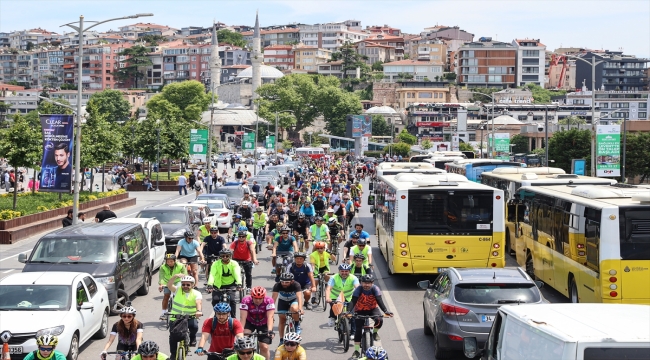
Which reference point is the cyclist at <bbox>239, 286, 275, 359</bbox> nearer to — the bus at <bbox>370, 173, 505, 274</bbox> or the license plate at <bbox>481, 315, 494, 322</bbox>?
the license plate at <bbox>481, 315, 494, 322</bbox>

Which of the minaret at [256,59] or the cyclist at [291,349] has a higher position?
the minaret at [256,59]

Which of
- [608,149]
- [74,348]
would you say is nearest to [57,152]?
[74,348]

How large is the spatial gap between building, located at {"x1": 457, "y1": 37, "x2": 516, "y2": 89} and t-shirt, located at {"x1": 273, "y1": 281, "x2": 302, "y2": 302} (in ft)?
613

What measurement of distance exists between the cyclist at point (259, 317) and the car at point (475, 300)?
264cm

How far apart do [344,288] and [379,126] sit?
6181 inches

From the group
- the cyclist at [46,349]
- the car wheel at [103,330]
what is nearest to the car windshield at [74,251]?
the car wheel at [103,330]

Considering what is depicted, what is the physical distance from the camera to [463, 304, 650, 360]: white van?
640 centimetres

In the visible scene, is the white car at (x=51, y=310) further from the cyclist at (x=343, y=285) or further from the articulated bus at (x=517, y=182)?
the articulated bus at (x=517, y=182)

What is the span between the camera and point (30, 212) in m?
33.2

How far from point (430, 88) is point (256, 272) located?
170 m

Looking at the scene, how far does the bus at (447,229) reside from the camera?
1909 centimetres

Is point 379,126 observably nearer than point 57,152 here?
No

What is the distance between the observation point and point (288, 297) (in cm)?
1241

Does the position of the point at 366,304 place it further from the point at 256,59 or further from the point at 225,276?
the point at 256,59
